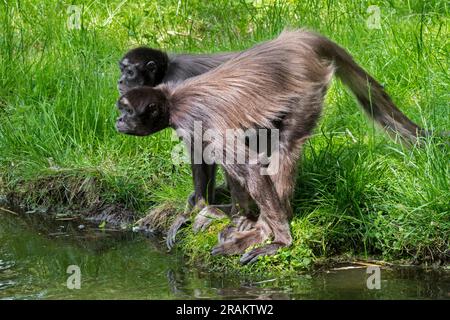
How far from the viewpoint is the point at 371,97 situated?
7.45 metres

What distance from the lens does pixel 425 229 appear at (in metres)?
6.63

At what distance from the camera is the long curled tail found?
7355 mm

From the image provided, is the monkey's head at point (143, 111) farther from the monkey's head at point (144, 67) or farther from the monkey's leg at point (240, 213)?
the monkey's head at point (144, 67)

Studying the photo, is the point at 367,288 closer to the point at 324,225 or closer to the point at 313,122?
the point at 324,225

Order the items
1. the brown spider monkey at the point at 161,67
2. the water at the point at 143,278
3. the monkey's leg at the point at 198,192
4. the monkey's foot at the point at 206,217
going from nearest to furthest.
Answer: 1. the water at the point at 143,278
2. the monkey's foot at the point at 206,217
3. the monkey's leg at the point at 198,192
4. the brown spider monkey at the point at 161,67

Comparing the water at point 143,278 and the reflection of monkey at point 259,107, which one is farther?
the reflection of monkey at point 259,107

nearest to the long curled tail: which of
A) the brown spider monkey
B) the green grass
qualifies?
the green grass

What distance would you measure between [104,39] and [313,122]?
154 inches

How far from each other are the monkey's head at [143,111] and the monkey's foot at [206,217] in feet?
2.54

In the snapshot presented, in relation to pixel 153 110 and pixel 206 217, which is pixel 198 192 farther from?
pixel 153 110

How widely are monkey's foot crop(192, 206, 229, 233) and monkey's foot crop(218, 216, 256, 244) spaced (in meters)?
0.18

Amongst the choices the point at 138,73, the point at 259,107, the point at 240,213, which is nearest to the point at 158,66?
the point at 138,73

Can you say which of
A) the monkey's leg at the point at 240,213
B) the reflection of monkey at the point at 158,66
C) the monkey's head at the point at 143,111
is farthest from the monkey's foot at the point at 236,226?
the monkey's head at the point at 143,111

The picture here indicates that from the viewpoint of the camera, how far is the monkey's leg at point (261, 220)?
261 inches
